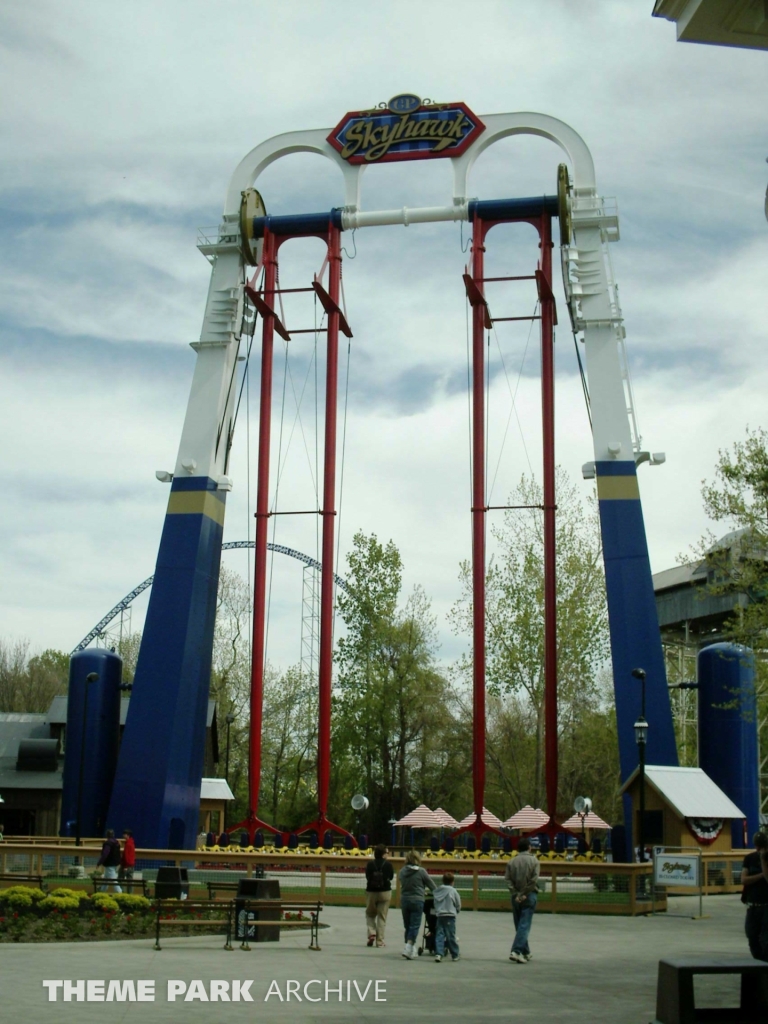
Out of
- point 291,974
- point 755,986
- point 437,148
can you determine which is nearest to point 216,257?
point 437,148

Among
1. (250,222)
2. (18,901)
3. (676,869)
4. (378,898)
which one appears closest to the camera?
(378,898)

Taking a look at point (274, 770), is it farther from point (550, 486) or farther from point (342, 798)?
point (550, 486)

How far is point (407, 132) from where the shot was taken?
37.6 meters

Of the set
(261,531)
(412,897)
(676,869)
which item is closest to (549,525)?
(261,531)

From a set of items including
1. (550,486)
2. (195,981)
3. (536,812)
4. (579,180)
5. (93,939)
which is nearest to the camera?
(195,981)

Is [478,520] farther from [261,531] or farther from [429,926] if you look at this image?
[429,926]

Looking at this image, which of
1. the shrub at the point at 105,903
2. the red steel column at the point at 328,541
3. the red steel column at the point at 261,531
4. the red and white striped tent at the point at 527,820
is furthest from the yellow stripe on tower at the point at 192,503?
the shrub at the point at 105,903

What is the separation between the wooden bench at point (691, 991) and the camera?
9023 millimetres

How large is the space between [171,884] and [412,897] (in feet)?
20.2

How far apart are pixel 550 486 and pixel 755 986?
2510 centimetres

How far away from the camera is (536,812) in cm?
4178

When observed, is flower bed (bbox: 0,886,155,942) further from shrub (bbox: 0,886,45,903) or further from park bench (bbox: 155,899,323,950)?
park bench (bbox: 155,899,323,950)

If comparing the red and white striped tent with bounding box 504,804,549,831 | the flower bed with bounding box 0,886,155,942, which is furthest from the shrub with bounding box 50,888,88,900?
the red and white striped tent with bounding box 504,804,549,831

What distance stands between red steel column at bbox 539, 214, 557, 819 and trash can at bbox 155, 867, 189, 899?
13178 millimetres
